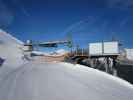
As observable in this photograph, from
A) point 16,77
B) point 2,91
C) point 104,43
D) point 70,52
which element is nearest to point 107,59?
point 104,43

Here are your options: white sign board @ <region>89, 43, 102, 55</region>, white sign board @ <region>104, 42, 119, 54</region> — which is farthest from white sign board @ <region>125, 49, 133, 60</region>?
white sign board @ <region>89, 43, 102, 55</region>

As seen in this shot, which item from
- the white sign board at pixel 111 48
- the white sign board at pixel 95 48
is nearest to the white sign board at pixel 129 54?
the white sign board at pixel 111 48

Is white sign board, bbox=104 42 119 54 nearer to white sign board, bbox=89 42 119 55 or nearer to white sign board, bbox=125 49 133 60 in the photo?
white sign board, bbox=89 42 119 55

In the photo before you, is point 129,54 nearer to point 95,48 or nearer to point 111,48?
point 111,48

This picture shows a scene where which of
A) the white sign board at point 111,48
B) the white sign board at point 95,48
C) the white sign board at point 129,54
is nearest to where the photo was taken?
the white sign board at point 111,48

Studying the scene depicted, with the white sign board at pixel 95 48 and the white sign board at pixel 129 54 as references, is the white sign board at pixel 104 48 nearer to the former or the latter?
the white sign board at pixel 95 48

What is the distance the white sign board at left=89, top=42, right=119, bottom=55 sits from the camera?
17.8m

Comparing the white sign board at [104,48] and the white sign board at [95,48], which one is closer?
the white sign board at [104,48]

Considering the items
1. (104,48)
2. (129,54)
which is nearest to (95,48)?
(104,48)

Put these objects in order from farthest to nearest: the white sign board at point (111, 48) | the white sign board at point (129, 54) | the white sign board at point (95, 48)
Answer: the white sign board at point (129, 54), the white sign board at point (95, 48), the white sign board at point (111, 48)

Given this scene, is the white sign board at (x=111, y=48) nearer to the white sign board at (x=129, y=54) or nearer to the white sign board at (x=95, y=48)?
the white sign board at (x=95, y=48)

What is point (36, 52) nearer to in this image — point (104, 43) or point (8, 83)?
point (104, 43)

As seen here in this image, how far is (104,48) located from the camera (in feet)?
59.7

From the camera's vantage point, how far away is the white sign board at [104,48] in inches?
700
